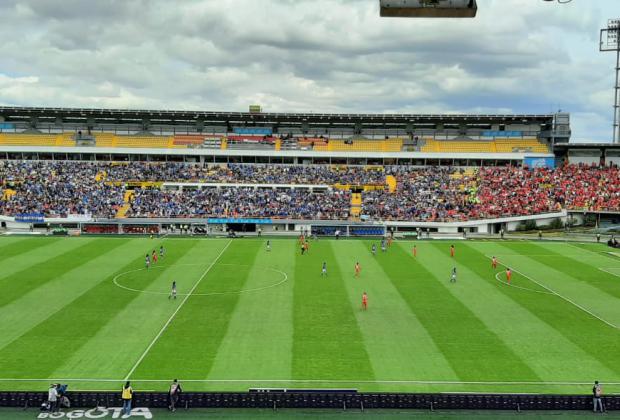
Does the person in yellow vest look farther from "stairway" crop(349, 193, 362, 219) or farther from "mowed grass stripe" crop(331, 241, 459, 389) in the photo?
"stairway" crop(349, 193, 362, 219)

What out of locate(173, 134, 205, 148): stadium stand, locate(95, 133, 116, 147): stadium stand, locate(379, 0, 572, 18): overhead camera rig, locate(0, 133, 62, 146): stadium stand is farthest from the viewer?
locate(173, 134, 205, 148): stadium stand

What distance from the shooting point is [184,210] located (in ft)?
242

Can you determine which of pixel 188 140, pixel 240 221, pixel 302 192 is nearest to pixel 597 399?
pixel 240 221

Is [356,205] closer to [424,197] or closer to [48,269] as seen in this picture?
[424,197]

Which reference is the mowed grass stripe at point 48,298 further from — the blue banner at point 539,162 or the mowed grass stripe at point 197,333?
the blue banner at point 539,162

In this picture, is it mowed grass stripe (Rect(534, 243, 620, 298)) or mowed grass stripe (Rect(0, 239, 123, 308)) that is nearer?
mowed grass stripe (Rect(0, 239, 123, 308))

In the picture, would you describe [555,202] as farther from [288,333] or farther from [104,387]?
[104,387]

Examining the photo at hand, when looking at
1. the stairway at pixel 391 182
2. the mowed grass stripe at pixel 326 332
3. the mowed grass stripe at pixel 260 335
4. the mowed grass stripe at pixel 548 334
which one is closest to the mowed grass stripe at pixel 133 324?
the mowed grass stripe at pixel 260 335

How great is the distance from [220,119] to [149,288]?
56.6 m

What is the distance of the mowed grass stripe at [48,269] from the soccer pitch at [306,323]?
21cm

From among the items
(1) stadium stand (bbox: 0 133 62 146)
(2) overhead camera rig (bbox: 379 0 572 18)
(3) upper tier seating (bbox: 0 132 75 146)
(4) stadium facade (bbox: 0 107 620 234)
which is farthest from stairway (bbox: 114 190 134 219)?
(2) overhead camera rig (bbox: 379 0 572 18)

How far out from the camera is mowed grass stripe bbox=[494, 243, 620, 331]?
3625 centimetres

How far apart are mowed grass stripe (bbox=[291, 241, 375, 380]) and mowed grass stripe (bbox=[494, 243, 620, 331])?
14860 mm

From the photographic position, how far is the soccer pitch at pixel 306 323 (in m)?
24.7
